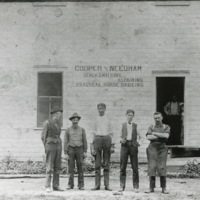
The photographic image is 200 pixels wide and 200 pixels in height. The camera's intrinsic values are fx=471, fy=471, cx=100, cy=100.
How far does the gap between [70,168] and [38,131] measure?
183 inches

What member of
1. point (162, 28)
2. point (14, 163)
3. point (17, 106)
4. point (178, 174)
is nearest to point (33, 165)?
point (14, 163)

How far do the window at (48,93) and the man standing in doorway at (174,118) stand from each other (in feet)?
12.4

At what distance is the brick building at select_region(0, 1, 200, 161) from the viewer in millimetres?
14992

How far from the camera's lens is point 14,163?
1458 cm

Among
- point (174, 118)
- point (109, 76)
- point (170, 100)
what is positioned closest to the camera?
point (109, 76)

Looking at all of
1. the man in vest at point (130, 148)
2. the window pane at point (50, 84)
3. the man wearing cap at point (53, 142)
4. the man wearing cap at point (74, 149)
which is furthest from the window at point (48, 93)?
the man in vest at point (130, 148)

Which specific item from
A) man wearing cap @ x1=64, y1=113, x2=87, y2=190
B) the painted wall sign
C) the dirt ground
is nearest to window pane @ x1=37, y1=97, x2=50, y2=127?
the painted wall sign

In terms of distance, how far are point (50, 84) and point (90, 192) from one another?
5792mm

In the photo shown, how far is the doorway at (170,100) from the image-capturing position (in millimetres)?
16250

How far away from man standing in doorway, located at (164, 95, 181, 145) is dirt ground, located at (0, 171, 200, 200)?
13.6 ft

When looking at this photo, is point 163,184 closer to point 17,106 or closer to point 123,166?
point 123,166

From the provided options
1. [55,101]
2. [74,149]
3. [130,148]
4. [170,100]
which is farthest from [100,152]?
[170,100]

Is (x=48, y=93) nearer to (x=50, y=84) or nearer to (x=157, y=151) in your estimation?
(x=50, y=84)

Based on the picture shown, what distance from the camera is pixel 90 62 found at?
49.7 feet
